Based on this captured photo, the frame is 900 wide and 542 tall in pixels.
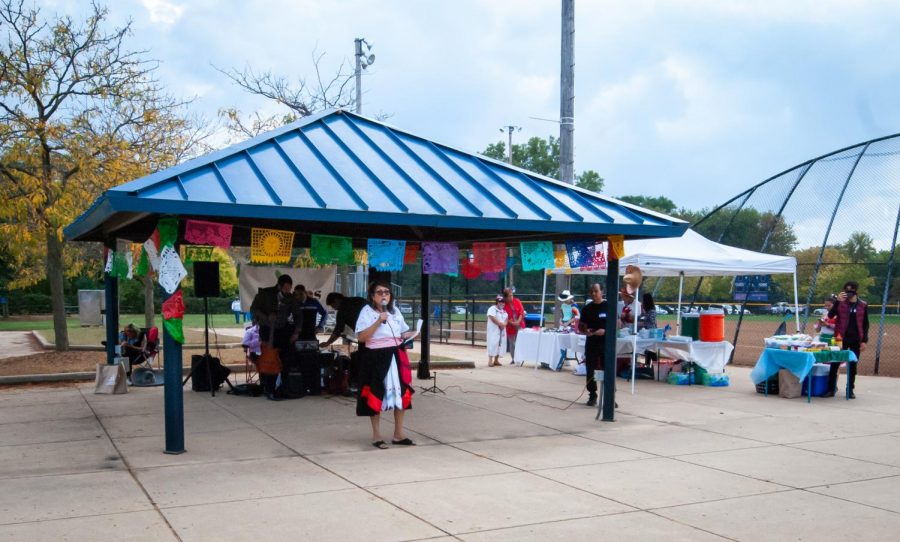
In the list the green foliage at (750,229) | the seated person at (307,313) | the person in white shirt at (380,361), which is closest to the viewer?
the person in white shirt at (380,361)

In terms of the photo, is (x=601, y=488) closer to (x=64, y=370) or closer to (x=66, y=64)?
(x=64, y=370)

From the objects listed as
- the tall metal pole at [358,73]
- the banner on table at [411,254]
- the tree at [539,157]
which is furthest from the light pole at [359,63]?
the tree at [539,157]

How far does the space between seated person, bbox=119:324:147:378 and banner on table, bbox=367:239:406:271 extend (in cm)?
601

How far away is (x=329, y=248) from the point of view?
1079cm

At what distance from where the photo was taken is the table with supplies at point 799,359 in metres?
13.1

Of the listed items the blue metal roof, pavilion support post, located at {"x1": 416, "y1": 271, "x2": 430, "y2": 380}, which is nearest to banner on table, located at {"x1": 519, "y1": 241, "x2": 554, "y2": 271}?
the blue metal roof

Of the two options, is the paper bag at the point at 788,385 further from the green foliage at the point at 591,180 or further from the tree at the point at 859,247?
the green foliage at the point at 591,180

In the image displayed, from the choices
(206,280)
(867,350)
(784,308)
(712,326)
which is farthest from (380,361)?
(867,350)

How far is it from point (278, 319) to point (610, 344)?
521 centimetres

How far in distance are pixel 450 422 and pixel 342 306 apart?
12.1ft

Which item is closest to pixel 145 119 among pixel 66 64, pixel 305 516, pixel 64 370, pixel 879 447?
pixel 66 64

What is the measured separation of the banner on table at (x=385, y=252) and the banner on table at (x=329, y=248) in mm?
318

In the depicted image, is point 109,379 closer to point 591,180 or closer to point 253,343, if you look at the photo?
point 253,343

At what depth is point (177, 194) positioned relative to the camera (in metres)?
8.12
